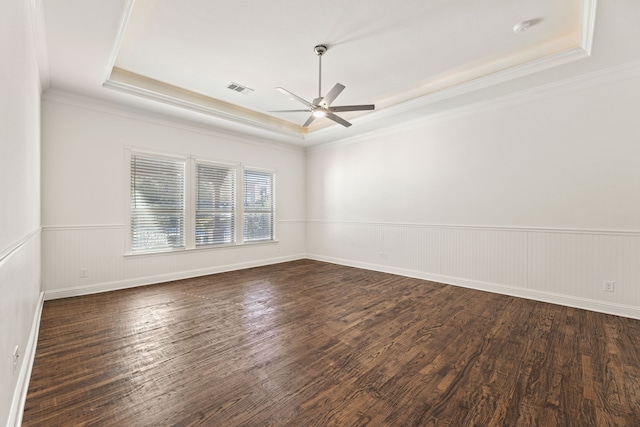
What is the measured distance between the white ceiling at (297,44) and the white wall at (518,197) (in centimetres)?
85

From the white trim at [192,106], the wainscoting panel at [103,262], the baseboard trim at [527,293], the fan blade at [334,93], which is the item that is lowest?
the baseboard trim at [527,293]

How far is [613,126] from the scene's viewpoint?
134 inches

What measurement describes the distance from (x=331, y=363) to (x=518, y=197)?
11.9 feet

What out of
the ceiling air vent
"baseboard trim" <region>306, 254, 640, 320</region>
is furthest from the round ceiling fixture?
the ceiling air vent

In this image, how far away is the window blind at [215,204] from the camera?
17.5ft

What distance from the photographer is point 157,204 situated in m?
4.80

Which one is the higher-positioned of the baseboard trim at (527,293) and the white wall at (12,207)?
the white wall at (12,207)

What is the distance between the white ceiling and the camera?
2604 millimetres

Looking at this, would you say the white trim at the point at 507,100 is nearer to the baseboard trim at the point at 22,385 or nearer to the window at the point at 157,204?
the window at the point at 157,204

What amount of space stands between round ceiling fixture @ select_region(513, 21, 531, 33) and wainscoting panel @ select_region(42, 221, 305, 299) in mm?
5495

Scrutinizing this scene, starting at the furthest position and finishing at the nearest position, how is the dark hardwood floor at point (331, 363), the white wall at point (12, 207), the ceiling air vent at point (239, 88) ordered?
1. the ceiling air vent at point (239, 88)
2. the dark hardwood floor at point (331, 363)
3. the white wall at point (12, 207)

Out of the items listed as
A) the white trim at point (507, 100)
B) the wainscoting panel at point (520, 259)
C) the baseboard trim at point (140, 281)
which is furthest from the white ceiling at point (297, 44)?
the baseboard trim at point (140, 281)

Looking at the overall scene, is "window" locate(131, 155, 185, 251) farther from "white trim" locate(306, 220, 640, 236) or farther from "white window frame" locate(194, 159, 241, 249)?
"white trim" locate(306, 220, 640, 236)

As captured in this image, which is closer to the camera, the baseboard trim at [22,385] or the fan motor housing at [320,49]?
the baseboard trim at [22,385]
